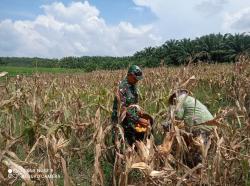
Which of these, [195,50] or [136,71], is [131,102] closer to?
[136,71]

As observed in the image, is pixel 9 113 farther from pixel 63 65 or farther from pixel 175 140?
pixel 63 65

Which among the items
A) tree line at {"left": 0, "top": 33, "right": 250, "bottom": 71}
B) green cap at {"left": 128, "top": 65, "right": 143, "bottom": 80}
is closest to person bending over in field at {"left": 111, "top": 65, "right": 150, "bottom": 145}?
green cap at {"left": 128, "top": 65, "right": 143, "bottom": 80}

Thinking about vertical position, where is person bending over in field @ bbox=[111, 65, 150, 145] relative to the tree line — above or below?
below

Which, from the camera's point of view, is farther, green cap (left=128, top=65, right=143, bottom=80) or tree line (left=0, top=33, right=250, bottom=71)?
tree line (left=0, top=33, right=250, bottom=71)

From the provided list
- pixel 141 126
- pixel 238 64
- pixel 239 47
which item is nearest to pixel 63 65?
pixel 239 47

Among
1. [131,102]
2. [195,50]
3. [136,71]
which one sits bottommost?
[131,102]

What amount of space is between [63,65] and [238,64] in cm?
4212

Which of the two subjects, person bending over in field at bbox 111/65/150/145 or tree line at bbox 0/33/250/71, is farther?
tree line at bbox 0/33/250/71

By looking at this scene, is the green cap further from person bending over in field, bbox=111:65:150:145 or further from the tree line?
the tree line

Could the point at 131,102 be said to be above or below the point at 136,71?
below

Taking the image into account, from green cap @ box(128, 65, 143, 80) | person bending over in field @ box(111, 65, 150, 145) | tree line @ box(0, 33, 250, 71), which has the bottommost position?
person bending over in field @ box(111, 65, 150, 145)

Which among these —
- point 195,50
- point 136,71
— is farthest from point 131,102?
point 195,50

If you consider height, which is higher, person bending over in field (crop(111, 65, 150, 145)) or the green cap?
the green cap

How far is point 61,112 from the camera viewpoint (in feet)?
16.7
